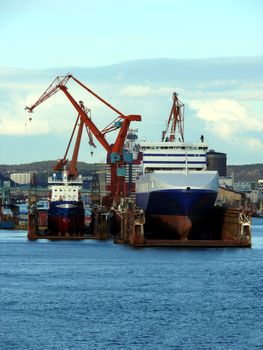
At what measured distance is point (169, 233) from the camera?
12300 cm

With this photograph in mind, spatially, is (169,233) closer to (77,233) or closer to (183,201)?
(183,201)

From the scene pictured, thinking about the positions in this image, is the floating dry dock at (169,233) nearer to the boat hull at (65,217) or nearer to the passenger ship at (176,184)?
the boat hull at (65,217)

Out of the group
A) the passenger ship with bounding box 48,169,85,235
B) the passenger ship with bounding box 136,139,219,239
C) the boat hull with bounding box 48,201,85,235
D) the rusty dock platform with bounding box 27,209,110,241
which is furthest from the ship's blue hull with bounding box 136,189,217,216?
the passenger ship with bounding box 48,169,85,235

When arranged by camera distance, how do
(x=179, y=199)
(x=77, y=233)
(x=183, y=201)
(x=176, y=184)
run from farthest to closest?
(x=77, y=233)
(x=176, y=184)
(x=179, y=199)
(x=183, y=201)

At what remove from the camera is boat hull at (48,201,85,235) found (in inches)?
5866

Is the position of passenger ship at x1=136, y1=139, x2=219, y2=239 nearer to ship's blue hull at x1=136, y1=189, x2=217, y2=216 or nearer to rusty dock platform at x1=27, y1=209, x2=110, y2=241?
ship's blue hull at x1=136, y1=189, x2=217, y2=216

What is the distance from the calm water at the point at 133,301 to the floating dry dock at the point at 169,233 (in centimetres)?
648

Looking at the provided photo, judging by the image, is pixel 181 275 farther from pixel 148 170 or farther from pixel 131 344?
pixel 148 170

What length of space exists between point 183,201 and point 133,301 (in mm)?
50377

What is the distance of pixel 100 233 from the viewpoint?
144 metres

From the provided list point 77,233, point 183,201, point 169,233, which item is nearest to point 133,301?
point 183,201

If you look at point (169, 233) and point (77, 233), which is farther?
point (77, 233)

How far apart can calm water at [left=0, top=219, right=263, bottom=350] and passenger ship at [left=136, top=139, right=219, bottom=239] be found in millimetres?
11173

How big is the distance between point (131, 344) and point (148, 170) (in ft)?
271
